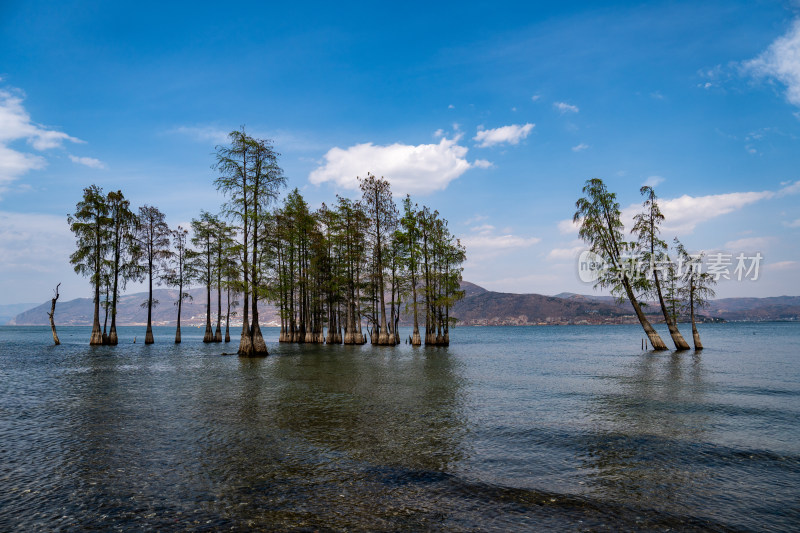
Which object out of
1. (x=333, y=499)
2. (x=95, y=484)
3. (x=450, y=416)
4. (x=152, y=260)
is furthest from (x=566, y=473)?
(x=152, y=260)

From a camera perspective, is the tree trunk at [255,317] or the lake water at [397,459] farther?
the tree trunk at [255,317]

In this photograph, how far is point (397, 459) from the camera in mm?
9219

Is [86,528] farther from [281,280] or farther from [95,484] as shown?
[281,280]

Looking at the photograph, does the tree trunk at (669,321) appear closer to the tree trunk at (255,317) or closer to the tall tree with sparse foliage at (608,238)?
the tall tree with sparse foliage at (608,238)

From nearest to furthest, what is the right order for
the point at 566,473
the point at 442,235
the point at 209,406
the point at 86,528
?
the point at 86,528 → the point at 566,473 → the point at 209,406 → the point at 442,235

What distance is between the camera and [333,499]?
7.02 metres

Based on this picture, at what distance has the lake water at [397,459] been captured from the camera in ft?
21.1

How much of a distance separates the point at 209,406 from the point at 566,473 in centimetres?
1240

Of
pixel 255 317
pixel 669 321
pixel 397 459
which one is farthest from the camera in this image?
pixel 669 321

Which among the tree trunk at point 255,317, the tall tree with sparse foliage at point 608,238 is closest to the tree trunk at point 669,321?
the tall tree with sparse foliage at point 608,238

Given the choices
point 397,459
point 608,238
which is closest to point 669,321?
point 608,238

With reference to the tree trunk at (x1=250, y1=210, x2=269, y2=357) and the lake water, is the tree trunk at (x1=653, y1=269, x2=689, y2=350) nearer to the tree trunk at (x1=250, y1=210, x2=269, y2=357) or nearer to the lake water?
the lake water

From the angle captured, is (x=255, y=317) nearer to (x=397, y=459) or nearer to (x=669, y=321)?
(x=397, y=459)

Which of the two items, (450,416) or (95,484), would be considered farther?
(450,416)
